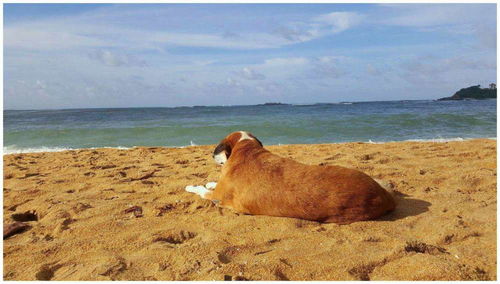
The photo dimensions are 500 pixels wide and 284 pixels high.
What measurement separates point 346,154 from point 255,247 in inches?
193

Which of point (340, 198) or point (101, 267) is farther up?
point (340, 198)

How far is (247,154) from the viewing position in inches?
191

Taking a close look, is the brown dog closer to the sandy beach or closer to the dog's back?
the dog's back

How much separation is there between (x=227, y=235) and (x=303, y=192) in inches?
34.8

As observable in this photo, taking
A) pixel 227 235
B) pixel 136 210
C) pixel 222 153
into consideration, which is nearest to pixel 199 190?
pixel 222 153

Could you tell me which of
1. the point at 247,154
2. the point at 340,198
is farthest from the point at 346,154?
the point at 340,198

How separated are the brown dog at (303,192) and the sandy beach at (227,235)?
118 mm

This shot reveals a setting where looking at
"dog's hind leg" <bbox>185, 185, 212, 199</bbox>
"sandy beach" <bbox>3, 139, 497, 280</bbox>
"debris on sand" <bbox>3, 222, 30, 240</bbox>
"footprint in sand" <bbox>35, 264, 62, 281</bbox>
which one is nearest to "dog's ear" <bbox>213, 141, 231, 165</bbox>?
"dog's hind leg" <bbox>185, 185, 212, 199</bbox>

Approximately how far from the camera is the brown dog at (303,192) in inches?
152

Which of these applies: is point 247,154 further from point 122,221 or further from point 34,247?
point 34,247

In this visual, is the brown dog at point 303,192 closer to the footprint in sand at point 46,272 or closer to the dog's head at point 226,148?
the dog's head at point 226,148

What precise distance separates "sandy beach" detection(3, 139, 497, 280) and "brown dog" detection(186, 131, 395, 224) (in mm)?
118

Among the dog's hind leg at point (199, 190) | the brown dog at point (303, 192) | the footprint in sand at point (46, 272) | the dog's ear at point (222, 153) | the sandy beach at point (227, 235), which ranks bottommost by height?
the footprint in sand at point (46, 272)

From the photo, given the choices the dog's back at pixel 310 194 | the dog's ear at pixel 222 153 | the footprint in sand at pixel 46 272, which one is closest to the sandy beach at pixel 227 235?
the footprint in sand at pixel 46 272
